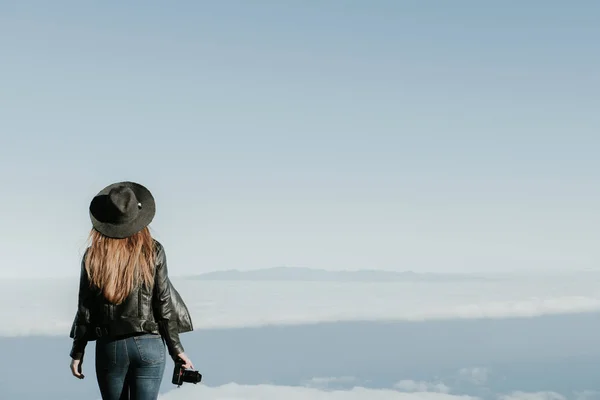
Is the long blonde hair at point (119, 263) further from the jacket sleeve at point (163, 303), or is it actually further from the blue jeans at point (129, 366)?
the blue jeans at point (129, 366)

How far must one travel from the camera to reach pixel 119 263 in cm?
616

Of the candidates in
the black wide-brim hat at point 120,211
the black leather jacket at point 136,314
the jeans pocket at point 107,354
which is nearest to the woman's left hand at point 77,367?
the black leather jacket at point 136,314

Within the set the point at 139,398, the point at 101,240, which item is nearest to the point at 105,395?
the point at 139,398

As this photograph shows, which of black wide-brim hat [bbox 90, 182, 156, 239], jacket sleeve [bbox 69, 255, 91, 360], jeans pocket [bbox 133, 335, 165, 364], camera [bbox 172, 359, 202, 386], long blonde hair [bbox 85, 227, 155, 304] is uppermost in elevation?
black wide-brim hat [bbox 90, 182, 156, 239]

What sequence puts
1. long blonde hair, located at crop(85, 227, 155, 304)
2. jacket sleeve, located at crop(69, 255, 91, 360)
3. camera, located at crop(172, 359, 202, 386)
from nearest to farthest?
long blonde hair, located at crop(85, 227, 155, 304) < jacket sleeve, located at crop(69, 255, 91, 360) < camera, located at crop(172, 359, 202, 386)

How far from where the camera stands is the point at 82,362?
21.3 feet

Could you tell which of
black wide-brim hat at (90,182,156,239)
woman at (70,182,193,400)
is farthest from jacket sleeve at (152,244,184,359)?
black wide-brim hat at (90,182,156,239)

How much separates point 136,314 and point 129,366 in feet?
1.21

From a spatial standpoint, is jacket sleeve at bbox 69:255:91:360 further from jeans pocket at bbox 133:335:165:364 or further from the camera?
the camera

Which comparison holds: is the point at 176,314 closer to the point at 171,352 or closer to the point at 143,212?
the point at 171,352

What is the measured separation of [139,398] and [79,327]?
0.65m

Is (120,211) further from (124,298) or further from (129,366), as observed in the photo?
(129,366)

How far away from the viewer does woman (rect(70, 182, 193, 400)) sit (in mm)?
6164

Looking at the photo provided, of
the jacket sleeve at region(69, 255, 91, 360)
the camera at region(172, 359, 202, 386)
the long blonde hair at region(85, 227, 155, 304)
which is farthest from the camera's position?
the camera at region(172, 359, 202, 386)
